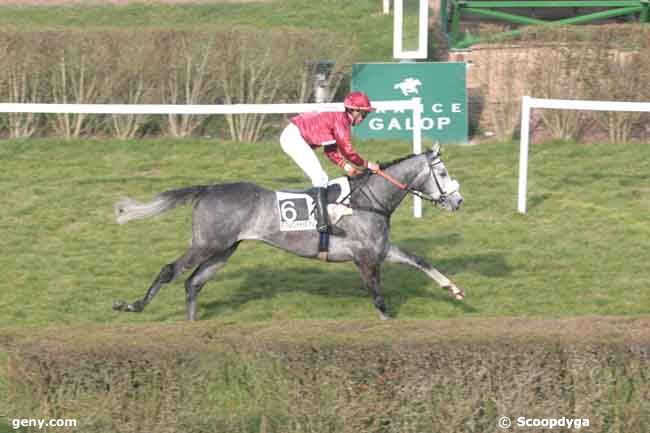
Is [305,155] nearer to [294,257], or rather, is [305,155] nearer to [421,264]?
[421,264]

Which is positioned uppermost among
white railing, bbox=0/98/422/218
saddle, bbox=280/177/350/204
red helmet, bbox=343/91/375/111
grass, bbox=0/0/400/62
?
grass, bbox=0/0/400/62

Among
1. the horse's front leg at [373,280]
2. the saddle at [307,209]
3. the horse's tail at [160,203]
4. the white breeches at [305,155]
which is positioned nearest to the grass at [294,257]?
the horse's front leg at [373,280]

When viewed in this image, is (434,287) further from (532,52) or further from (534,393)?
(532,52)

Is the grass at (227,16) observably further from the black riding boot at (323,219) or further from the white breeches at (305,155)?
the black riding boot at (323,219)

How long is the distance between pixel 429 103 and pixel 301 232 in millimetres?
5465

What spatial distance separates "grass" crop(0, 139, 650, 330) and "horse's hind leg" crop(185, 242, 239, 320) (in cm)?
19

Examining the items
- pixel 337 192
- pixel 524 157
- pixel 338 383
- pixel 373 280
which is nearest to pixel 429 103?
pixel 524 157

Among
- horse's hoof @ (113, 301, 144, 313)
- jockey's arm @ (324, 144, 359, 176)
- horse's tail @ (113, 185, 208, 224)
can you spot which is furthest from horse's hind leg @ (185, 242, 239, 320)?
jockey's arm @ (324, 144, 359, 176)

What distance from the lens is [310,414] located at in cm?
612

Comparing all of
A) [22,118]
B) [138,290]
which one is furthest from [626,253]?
[22,118]

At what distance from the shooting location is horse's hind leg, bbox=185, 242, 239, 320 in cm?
851

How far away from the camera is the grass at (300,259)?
28.9ft

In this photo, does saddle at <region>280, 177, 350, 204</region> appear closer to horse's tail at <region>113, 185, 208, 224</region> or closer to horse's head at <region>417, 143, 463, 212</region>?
horse's head at <region>417, 143, 463, 212</region>

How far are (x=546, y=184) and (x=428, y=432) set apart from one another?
6323 mm
